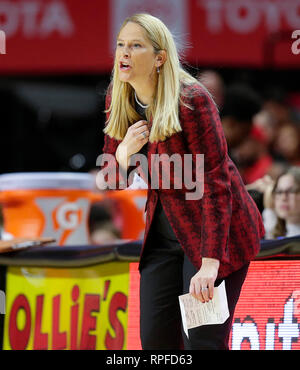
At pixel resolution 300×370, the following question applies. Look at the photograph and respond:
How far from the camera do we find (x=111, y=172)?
2.62m

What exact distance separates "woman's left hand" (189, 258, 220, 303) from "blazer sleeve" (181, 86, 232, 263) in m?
0.02

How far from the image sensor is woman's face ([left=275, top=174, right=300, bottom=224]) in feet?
13.4

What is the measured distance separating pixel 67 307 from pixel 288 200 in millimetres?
1282

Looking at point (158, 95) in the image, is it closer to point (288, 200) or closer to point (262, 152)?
point (288, 200)

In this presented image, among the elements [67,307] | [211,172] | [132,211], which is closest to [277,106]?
[132,211]

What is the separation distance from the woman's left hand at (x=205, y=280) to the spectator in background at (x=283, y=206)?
170cm

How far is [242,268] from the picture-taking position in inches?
99.7

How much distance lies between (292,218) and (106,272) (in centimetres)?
109

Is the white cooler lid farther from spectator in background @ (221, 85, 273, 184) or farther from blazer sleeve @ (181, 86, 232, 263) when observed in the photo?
blazer sleeve @ (181, 86, 232, 263)

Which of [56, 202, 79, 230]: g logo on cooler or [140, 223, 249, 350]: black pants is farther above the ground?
[56, 202, 79, 230]: g logo on cooler

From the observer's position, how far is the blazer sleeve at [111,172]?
2609 mm

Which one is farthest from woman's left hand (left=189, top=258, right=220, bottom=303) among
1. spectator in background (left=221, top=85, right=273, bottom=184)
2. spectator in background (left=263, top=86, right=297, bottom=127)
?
spectator in background (left=263, top=86, right=297, bottom=127)

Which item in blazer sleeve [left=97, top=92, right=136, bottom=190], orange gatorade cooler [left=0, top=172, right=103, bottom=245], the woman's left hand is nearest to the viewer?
the woman's left hand
